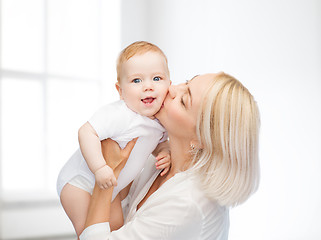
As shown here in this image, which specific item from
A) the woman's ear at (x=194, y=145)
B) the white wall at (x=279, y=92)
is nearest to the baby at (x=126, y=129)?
the woman's ear at (x=194, y=145)

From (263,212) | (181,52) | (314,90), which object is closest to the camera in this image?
(314,90)

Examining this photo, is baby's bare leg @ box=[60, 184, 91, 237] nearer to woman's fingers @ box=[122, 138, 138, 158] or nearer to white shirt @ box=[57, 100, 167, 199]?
white shirt @ box=[57, 100, 167, 199]

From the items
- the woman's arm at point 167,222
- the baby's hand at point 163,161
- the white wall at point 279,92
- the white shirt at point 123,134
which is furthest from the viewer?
the white wall at point 279,92

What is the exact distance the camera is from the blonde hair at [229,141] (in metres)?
1.22

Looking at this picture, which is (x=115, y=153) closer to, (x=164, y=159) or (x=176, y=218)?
(x=164, y=159)

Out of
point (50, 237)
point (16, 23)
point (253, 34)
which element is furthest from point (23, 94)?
point (253, 34)

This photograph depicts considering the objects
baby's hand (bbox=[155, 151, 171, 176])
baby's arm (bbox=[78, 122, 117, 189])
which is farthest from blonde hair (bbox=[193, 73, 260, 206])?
baby's arm (bbox=[78, 122, 117, 189])

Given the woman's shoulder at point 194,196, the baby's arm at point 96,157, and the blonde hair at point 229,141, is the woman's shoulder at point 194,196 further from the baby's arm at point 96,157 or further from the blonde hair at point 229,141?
the baby's arm at point 96,157

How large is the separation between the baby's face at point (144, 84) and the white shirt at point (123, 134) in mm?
32

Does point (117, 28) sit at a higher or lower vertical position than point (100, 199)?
higher

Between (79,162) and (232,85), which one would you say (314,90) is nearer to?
(232,85)

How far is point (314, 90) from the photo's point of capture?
96.7 inches

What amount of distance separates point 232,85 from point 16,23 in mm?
2708

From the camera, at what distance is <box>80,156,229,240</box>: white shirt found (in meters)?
Answer: 1.19
